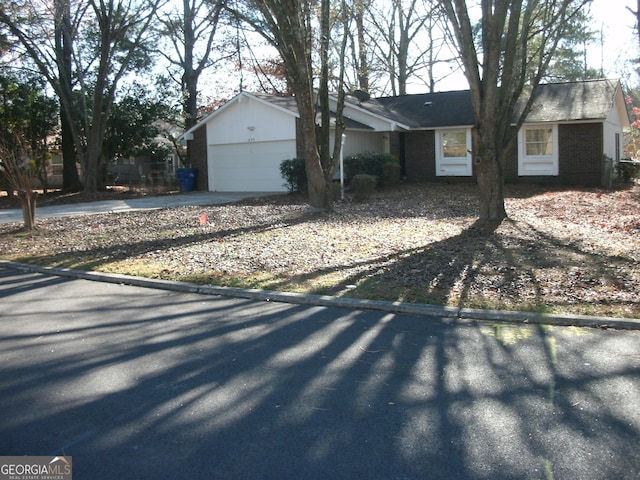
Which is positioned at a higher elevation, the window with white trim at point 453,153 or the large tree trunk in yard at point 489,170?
the window with white trim at point 453,153

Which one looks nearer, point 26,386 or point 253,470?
point 253,470

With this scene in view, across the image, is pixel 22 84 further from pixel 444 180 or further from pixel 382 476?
pixel 382 476

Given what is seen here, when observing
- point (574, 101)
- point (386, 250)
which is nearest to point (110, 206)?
point (386, 250)

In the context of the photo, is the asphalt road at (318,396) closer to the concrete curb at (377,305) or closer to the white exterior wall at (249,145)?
the concrete curb at (377,305)

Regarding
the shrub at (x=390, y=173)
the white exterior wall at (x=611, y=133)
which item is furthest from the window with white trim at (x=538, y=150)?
the shrub at (x=390, y=173)

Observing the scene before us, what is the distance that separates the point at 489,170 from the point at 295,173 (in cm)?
1073

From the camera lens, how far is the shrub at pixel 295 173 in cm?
2170

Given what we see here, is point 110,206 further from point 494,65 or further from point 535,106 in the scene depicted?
point 535,106

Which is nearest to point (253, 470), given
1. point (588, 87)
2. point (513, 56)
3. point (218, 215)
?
point (513, 56)

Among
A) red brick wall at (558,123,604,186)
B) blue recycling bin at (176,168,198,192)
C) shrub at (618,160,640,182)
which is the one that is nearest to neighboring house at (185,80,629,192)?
red brick wall at (558,123,604,186)

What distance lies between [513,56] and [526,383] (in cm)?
938

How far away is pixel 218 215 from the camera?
16.0 meters

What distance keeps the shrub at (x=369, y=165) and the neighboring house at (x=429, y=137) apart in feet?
5.83

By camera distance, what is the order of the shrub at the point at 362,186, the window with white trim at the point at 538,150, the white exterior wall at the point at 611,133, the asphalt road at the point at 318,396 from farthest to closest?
the white exterior wall at the point at 611,133 → the window with white trim at the point at 538,150 → the shrub at the point at 362,186 → the asphalt road at the point at 318,396
